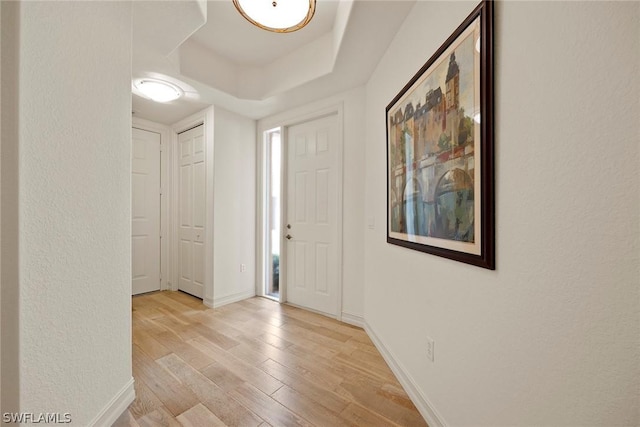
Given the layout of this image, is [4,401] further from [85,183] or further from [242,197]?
[242,197]

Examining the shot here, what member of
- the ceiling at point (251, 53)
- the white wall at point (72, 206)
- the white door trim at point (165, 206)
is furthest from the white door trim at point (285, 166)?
the white wall at point (72, 206)

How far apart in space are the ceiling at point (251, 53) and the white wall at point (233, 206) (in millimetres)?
324

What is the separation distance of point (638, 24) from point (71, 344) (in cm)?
224

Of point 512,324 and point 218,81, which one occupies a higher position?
point 218,81

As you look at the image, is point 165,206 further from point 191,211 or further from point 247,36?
point 247,36

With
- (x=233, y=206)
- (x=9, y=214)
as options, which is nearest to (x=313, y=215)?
(x=233, y=206)

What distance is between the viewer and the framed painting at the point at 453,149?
95cm

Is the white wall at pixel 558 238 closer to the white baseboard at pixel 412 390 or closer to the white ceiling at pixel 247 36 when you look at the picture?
the white baseboard at pixel 412 390

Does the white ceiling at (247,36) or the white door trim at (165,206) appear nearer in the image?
the white ceiling at (247,36)

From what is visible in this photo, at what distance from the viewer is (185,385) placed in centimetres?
162

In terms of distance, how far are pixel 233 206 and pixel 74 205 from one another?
2058mm

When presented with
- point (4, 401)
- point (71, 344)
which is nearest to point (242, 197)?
point (71, 344)

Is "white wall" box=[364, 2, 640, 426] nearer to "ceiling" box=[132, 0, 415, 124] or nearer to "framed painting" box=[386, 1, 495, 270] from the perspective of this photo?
"framed painting" box=[386, 1, 495, 270]

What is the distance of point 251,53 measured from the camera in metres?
2.52
